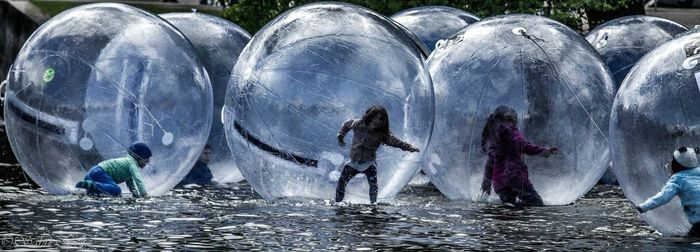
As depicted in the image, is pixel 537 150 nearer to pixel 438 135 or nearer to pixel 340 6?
pixel 438 135

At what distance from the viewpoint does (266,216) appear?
48.4 feet

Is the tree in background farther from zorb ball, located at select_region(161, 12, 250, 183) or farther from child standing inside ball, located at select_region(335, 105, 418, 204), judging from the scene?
child standing inside ball, located at select_region(335, 105, 418, 204)

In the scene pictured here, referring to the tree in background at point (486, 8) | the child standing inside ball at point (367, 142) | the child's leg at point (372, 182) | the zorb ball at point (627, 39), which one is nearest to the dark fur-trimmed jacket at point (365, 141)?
the child standing inside ball at point (367, 142)

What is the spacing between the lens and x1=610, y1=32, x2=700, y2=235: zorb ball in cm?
1347

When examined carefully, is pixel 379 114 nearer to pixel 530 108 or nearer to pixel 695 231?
pixel 530 108

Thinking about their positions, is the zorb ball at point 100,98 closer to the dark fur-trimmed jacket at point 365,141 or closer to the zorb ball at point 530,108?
the dark fur-trimmed jacket at point 365,141

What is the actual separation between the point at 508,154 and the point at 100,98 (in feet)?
12.6

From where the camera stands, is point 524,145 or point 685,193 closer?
point 685,193

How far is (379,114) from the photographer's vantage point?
50.1 ft

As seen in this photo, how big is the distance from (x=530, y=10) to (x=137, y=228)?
12.9m

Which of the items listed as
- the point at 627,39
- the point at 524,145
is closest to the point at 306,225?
the point at 524,145

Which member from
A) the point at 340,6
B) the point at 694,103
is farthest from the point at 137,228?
the point at 694,103

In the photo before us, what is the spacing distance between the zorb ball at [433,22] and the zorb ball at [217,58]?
1998 millimetres

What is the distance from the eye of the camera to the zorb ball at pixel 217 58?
1836cm
